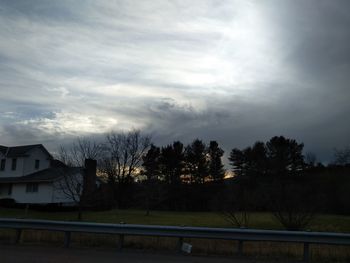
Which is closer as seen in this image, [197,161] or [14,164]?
[14,164]

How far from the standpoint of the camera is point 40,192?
52.3 meters

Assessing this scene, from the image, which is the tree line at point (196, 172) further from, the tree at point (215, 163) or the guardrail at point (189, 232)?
the guardrail at point (189, 232)

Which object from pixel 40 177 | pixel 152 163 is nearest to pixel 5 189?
pixel 40 177

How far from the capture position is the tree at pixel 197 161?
302ft

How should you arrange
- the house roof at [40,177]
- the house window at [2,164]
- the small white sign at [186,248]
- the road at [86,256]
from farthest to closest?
the house window at [2,164], the house roof at [40,177], the small white sign at [186,248], the road at [86,256]

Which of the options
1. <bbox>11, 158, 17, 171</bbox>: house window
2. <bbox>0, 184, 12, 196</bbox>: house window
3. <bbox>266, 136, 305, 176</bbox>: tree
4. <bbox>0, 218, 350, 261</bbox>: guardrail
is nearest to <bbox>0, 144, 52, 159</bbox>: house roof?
<bbox>11, 158, 17, 171</bbox>: house window

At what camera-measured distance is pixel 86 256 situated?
10.7 metres

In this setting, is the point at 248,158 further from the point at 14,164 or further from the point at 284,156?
the point at 14,164

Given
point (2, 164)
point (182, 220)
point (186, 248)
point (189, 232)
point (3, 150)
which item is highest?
point (3, 150)

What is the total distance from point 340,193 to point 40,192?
38213 mm

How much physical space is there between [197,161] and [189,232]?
8287 centimetres

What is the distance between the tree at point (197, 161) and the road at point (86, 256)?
80145 mm

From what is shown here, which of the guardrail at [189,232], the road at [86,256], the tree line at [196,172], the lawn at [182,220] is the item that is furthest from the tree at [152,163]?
the road at [86,256]

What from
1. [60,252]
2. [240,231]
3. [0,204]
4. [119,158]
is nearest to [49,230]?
[60,252]
